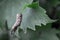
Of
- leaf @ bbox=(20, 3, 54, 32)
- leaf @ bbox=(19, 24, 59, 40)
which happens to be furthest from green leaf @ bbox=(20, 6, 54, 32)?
leaf @ bbox=(19, 24, 59, 40)

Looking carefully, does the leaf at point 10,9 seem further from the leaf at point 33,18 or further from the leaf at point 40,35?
the leaf at point 40,35

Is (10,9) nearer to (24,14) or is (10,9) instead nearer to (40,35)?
(24,14)

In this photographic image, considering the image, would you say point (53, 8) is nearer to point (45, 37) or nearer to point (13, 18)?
point (45, 37)

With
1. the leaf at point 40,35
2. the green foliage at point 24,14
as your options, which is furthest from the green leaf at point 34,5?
the leaf at point 40,35

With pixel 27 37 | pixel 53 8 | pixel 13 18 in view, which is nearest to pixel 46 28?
pixel 27 37

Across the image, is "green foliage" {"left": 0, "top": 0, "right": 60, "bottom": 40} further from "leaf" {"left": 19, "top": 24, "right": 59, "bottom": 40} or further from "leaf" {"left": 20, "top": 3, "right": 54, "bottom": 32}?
"leaf" {"left": 19, "top": 24, "right": 59, "bottom": 40}

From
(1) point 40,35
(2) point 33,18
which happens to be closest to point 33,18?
(2) point 33,18

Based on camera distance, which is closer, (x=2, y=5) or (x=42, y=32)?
(x=2, y=5)

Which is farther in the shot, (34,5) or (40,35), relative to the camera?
(40,35)

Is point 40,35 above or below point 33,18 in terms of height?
below
